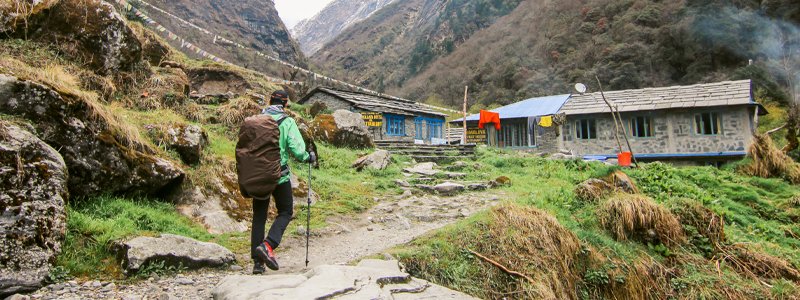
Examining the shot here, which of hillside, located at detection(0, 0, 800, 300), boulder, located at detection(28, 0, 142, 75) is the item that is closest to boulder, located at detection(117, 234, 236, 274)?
hillside, located at detection(0, 0, 800, 300)

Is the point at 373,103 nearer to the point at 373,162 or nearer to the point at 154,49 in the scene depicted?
the point at 373,162

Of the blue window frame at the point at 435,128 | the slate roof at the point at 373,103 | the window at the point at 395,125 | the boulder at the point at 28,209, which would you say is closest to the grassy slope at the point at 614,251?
the boulder at the point at 28,209

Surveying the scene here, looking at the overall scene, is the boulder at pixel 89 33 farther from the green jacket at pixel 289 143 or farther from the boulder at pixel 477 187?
the boulder at pixel 477 187

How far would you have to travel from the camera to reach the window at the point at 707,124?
2180cm

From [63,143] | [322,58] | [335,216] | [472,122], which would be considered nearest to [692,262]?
[335,216]

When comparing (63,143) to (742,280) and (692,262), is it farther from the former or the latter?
(742,280)

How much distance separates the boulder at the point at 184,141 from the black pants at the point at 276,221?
334 centimetres

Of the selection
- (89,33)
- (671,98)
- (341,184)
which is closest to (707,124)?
(671,98)

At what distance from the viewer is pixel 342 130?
1581 centimetres

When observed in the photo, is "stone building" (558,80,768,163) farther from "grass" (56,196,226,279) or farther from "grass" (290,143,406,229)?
"grass" (56,196,226,279)

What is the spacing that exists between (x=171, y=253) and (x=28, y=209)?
127 centimetres

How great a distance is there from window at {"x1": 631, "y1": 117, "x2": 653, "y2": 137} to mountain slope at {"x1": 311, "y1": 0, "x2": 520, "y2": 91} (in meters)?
48.9

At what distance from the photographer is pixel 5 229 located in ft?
12.4

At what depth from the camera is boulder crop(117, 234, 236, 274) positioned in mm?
4340
